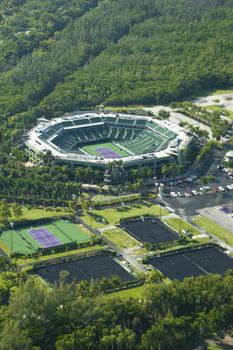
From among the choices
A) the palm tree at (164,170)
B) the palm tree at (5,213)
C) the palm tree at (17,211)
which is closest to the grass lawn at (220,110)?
the palm tree at (164,170)

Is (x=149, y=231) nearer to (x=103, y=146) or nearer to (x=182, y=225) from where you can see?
(x=182, y=225)

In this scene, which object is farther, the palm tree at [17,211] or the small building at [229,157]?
the small building at [229,157]

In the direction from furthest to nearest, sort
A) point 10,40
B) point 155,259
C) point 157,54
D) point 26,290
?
point 10,40 < point 157,54 < point 155,259 < point 26,290

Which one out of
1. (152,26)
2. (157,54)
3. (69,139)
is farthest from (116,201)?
(152,26)

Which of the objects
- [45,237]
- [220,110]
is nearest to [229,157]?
[220,110]

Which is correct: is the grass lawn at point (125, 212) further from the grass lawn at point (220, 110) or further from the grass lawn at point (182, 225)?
the grass lawn at point (220, 110)

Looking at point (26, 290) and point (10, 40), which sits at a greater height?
point (26, 290)

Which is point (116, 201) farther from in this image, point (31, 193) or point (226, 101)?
point (226, 101)
